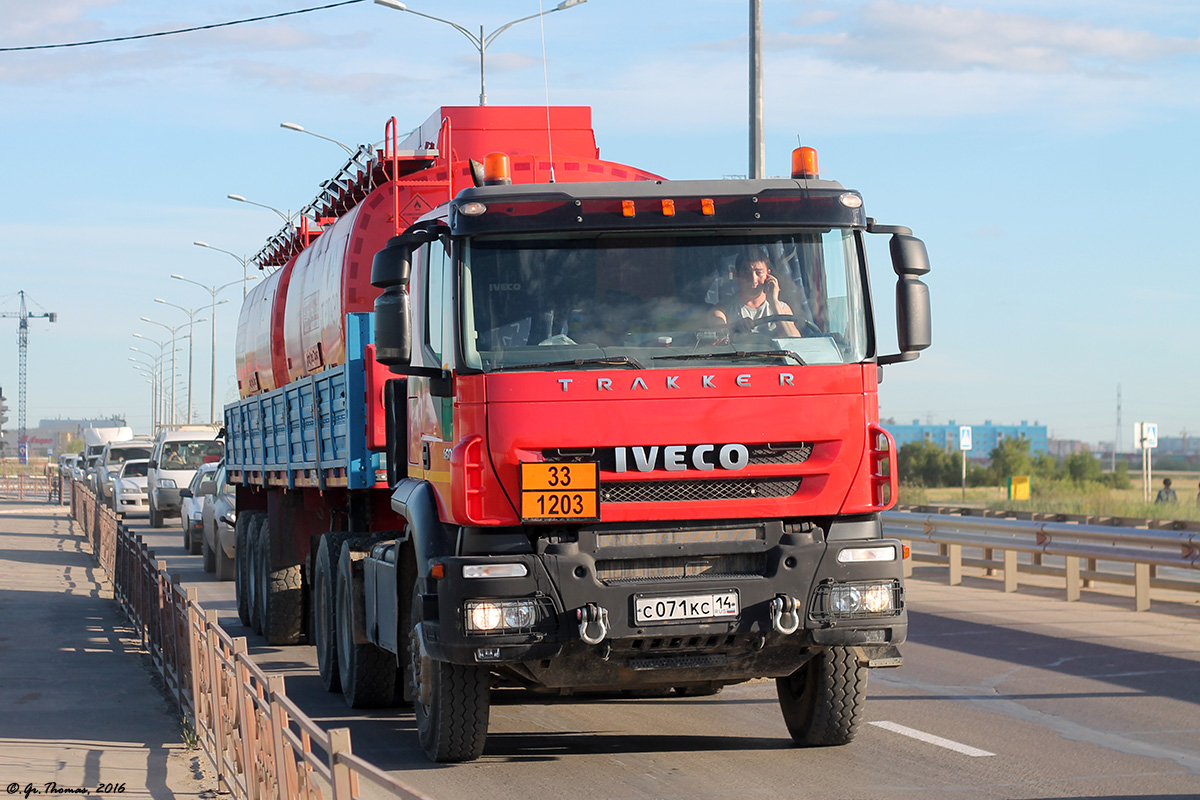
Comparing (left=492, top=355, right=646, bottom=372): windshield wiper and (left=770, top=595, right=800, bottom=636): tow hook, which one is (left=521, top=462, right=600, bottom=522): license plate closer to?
(left=492, top=355, right=646, bottom=372): windshield wiper

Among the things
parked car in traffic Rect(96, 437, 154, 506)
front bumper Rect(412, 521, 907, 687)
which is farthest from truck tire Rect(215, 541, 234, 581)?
parked car in traffic Rect(96, 437, 154, 506)

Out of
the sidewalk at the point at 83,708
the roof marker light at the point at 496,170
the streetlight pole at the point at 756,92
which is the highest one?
the streetlight pole at the point at 756,92

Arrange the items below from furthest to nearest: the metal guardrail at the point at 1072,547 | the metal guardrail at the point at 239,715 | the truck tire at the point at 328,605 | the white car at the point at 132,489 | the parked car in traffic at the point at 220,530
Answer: the white car at the point at 132,489 < the parked car in traffic at the point at 220,530 < the metal guardrail at the point at 1072,547 < the truck tire at the point at 328,605 < the metal guardrail at the point at 239,715

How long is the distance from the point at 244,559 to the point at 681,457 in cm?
979

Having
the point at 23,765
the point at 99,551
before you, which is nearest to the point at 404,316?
the point at 23,765

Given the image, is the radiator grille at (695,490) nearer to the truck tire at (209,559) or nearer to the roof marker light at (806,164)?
the roof marker light at (806,164)

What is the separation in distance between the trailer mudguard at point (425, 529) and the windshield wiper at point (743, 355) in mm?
1400

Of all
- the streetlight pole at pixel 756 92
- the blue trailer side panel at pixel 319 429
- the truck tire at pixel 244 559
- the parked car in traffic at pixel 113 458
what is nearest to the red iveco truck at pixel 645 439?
the blue trailer side panel at pixel 319 429

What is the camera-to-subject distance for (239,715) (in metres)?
7.18

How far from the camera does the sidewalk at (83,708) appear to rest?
8.09 m

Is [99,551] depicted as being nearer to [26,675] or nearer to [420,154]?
[26,675]

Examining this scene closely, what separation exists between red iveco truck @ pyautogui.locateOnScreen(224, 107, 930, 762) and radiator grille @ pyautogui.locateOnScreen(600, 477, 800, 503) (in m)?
0.01

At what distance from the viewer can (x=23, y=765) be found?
845cm

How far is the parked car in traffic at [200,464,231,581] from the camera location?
2186cm
